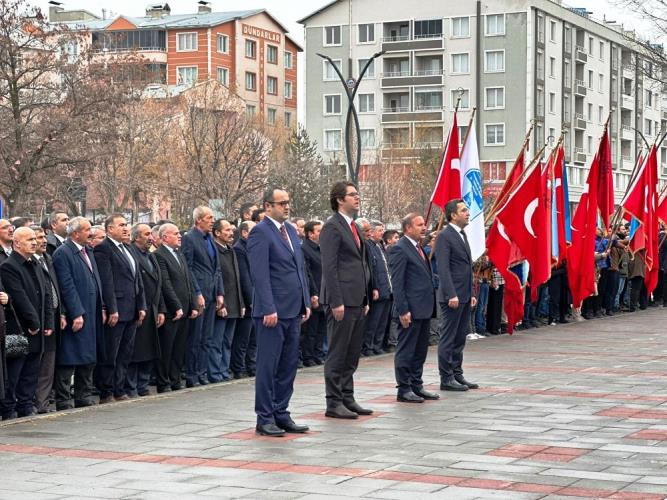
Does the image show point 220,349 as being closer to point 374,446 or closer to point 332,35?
point 374,446

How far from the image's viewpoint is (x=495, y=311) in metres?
22.4

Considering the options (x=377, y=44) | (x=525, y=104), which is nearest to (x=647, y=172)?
(x=525, y=104)

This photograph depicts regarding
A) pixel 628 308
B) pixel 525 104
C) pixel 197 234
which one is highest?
pixel 525 104

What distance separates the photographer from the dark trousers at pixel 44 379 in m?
12.6

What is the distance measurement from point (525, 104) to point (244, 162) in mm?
35547

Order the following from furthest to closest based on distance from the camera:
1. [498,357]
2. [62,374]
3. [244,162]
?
[244,162] → [498,357] → [62,374]

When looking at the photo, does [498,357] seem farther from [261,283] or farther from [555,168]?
[261,283]

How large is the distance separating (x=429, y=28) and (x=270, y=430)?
79511 millimetres

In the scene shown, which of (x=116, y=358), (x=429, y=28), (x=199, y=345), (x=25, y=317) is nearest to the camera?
(x=25, y=317)

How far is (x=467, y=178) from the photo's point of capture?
19328mm

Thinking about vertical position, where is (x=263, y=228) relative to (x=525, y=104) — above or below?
below

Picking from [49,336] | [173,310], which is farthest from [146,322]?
[49,336]

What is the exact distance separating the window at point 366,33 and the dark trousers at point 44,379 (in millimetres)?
78783

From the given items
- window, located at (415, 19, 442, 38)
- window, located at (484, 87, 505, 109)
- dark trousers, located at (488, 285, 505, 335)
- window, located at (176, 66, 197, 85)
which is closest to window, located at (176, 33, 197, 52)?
window, located at (176, 66, 197, 85)
